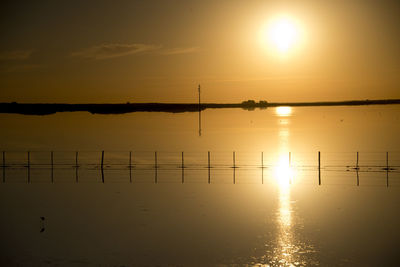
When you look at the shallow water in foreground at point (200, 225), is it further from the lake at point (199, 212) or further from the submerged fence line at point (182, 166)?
the submerged fence line at point (182, 166)

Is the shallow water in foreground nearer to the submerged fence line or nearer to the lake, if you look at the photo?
the lake

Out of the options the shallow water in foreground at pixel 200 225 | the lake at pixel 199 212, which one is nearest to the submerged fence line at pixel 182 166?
the lake at pixel 199 212

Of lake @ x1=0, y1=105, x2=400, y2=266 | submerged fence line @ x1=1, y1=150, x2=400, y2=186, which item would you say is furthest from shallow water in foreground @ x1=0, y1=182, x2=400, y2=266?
submerged fence line @ x1=1, y1=150, x2=400, y2=186

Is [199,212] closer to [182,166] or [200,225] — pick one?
[200,225]

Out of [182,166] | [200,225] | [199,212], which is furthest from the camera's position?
[182,166]

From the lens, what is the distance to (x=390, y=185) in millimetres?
46281

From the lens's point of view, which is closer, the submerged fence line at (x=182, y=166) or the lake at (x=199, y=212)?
the lake at (x=199, y=212)

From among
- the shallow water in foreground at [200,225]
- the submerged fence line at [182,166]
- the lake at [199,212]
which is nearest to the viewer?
the shallow water in foreground at [200,225]

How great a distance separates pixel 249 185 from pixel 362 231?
17179 millimetres

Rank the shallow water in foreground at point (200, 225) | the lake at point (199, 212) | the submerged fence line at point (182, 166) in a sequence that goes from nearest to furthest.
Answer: the shallow water in foreground at point (200, 225), the lake at point (199, 212), the submerged fence line at point (182, 166)

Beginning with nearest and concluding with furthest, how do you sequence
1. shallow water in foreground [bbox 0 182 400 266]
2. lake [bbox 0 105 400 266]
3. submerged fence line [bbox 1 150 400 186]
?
shallow water in foreground [bbox 0 182 400 266]
lake [bbox 0 105 400 266]
submerged fence line [bbox 1 150 400 186]

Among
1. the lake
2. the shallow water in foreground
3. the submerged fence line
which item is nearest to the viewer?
the shallow water in foreground

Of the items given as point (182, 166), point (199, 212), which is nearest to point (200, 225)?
point (199, 212)

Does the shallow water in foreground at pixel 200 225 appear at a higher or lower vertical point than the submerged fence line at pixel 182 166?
lower
